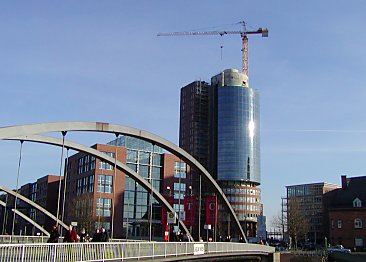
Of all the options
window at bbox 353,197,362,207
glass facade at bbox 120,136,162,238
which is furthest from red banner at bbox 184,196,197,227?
window at bbox 353,197,362,207

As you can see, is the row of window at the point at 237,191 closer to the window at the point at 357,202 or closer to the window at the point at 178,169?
the window at the point at 178,169

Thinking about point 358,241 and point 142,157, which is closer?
point 358,241

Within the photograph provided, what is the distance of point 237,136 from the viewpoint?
133 meters

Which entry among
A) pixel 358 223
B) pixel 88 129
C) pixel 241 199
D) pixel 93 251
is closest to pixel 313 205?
pixel 241 199

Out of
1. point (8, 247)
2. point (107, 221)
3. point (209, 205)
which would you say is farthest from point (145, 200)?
point (8, 247)

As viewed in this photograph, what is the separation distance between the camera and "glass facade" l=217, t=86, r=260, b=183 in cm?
13175

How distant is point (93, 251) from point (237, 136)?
115 meters

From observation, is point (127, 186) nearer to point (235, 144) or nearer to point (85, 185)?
point (85, 185)

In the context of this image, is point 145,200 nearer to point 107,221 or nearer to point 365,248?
point 107,221

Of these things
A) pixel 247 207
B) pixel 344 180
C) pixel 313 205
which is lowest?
pixel 247 207

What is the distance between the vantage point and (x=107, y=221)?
285 ft

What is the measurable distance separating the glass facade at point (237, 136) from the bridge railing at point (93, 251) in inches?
4030

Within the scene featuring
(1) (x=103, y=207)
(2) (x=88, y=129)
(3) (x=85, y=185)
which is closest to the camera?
(2) (x=88, y=129)

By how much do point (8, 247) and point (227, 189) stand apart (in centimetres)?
11874
